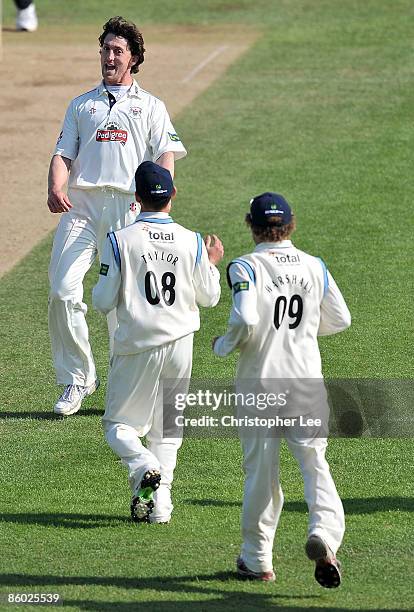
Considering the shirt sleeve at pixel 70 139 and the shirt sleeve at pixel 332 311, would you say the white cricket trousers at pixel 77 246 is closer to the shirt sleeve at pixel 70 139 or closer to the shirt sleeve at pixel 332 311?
the shirt sleeve at pixel 70 139

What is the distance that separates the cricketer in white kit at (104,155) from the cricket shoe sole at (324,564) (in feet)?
10.9

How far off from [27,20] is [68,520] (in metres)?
15.1

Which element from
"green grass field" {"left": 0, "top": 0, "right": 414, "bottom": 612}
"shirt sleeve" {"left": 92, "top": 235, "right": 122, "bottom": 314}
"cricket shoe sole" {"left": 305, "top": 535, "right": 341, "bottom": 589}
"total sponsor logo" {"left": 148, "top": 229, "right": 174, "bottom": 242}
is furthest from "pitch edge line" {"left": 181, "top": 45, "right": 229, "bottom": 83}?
"cricket shoe sole" {"left": 305, "top": 535, "right": 341, "bottom": 589}

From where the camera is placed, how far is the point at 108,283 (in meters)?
7.27

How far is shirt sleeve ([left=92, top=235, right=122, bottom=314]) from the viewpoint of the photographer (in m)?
7.27

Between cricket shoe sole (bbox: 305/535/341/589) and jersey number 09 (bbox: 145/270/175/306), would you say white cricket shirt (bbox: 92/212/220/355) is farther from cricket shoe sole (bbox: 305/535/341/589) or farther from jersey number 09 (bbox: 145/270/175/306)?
cricket shoe sole (bbox: 305/535/341/589)

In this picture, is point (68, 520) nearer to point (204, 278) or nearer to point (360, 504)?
point (204, 278)

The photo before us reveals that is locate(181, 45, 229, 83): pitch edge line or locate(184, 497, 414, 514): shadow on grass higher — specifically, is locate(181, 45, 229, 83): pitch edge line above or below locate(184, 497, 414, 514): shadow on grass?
below

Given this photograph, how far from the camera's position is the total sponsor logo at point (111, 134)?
367 inches

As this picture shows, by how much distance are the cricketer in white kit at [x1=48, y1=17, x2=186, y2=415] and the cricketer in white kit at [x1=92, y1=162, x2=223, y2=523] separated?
5.90 ft

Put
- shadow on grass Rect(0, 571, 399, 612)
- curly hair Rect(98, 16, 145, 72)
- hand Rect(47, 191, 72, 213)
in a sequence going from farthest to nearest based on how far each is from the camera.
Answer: curly hair Rect(98, 16, 145, 72)
hand Rect(47, 191, 72, 213)
shadow on grass Rect(0, 571, 399, 612)

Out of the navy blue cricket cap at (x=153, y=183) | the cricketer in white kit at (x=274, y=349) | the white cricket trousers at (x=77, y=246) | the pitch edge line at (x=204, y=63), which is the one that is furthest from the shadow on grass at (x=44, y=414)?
the pitch edge line at (x=204, y=63)

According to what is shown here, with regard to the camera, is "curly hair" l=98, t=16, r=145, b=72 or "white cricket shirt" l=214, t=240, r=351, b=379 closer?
"white cricket shirt" l=214, t=240, r=351, b=379

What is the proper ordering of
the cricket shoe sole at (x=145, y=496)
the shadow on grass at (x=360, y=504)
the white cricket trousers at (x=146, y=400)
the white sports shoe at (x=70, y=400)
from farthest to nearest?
the white sports shoe at (x=70, y=400) < the shadow on grass at (x=360, y=504) < the white cricket trousers at (x=146, y=400) < the cricket shoe sole at (x=145, y=496)
